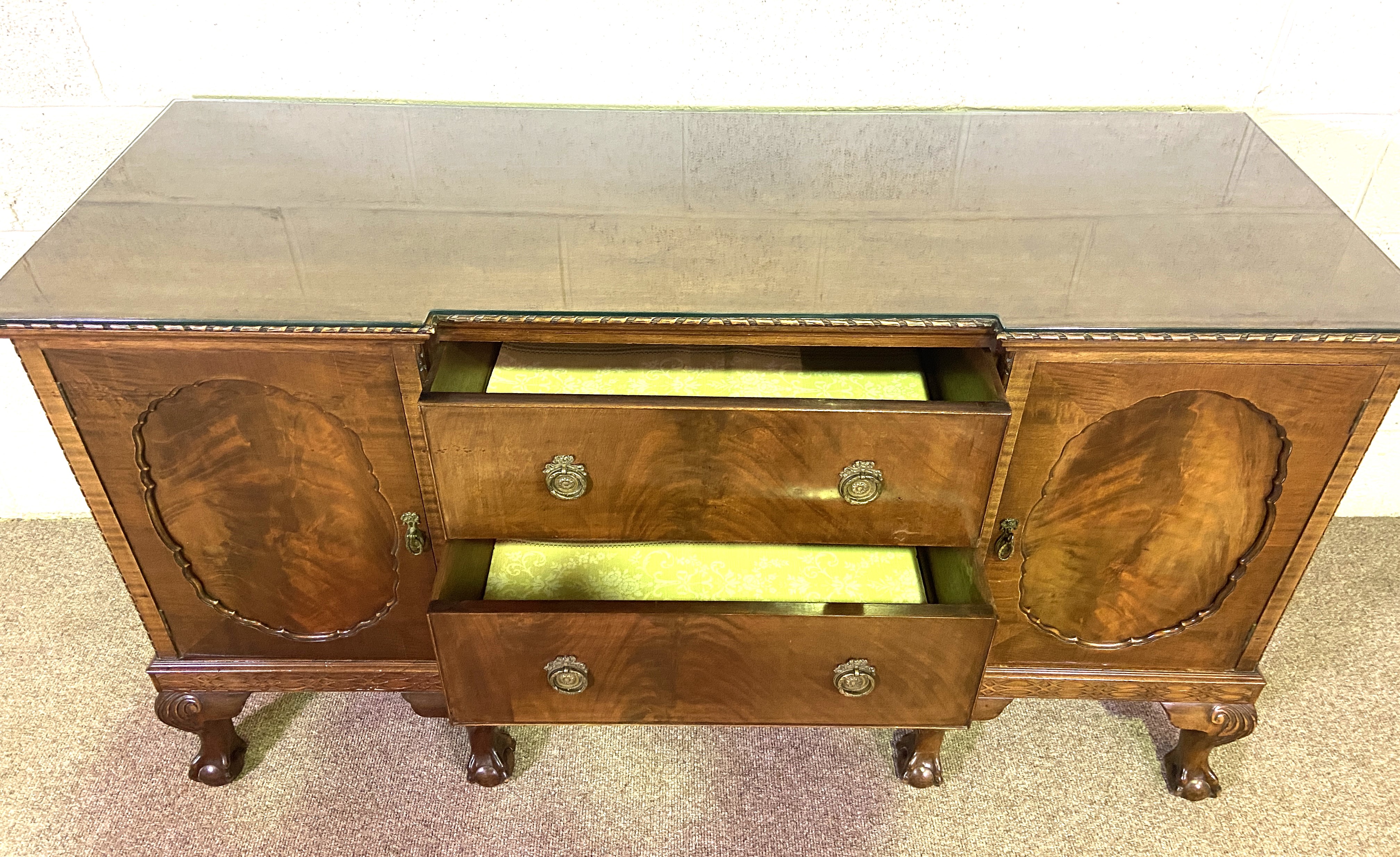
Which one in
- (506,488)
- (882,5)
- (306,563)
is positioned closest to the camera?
(506,488)

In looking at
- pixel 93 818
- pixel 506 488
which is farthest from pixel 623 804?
pixel 93 818

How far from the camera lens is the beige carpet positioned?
3.34ft

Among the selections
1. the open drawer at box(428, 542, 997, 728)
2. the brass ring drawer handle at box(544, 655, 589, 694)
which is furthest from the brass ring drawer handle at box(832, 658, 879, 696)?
the brass ring drawer handle at box(544, 655, 589, 694)

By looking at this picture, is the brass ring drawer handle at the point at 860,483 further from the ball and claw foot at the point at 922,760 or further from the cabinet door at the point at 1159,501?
the ball and claw foot at the point at 922,760

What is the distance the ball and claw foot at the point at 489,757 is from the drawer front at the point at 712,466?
1.12 ft

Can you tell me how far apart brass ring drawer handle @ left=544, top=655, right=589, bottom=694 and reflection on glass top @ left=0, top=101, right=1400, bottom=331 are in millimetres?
320

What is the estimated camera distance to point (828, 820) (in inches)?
41.0

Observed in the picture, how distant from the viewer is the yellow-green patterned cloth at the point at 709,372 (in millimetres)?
845

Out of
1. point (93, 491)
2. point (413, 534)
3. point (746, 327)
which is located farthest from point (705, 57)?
point (93, 491)

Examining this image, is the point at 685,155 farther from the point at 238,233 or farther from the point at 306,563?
the point at 306,563

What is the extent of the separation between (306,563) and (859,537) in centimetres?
52

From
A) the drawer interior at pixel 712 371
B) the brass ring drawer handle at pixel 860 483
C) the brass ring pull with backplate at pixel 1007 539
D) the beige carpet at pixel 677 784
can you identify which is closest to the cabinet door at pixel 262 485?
the drawer interior at pixel 712 371

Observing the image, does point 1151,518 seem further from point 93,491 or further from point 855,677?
point 93,491

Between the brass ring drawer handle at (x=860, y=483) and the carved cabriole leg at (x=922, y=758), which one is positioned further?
the carved cabriole leg at (x=922, y=758)
